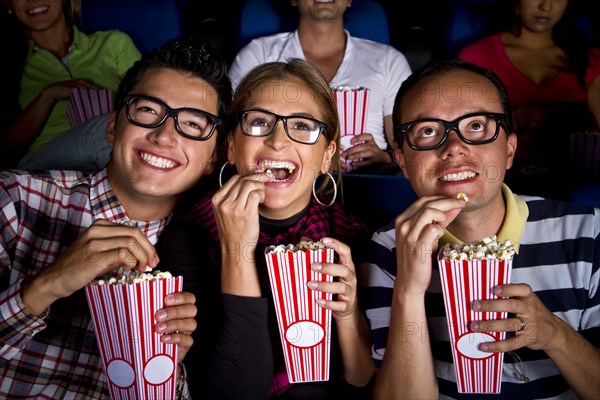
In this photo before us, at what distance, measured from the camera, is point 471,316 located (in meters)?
1.46

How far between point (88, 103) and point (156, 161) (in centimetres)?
99

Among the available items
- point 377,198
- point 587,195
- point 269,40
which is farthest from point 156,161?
point 269,40

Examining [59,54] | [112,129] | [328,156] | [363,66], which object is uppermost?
[59,54]

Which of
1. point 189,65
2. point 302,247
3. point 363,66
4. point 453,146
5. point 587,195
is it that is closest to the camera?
point 302,247

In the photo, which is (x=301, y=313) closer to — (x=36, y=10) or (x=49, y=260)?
(x=49, y=260)

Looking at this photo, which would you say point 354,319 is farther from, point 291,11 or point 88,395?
point 291,11

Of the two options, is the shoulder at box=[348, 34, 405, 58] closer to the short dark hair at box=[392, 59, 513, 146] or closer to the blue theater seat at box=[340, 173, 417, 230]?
the blue theater seat at box=[340, 173, 417, 230]

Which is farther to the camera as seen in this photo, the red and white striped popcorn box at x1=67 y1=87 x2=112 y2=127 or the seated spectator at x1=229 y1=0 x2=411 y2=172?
the seated spectator at x1=229 y1=0 x2=411 y2=172

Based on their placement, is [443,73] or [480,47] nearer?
[443,73]

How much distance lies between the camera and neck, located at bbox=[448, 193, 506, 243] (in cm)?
174

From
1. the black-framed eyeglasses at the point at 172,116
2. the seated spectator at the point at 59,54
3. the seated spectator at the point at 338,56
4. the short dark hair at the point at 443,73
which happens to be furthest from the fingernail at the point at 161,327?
the seated spectator at the point at 59,54

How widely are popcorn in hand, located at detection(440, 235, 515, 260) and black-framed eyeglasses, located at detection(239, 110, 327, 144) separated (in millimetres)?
592

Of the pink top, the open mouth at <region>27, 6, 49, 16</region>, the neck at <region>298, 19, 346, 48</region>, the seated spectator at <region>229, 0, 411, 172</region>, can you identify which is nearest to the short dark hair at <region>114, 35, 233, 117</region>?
the seated spectator at <region>229, 0, 411, 172</region>

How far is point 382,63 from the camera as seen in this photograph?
3.29 meters
